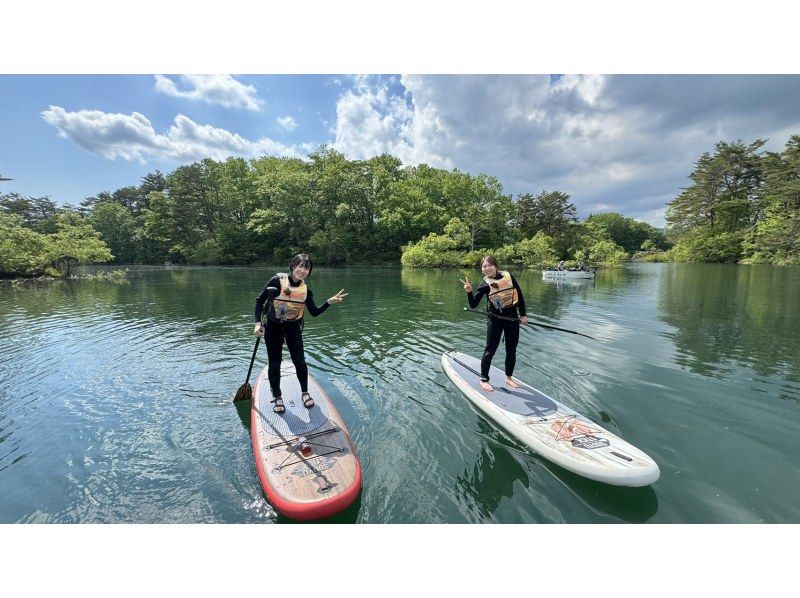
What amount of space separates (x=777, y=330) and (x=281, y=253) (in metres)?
Answer: 55.8

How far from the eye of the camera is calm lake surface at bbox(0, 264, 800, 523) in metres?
4.18

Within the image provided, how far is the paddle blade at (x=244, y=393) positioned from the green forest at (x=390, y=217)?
40569mm

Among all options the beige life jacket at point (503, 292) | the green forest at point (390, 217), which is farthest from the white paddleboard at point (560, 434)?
the green forest at point (390, 217)

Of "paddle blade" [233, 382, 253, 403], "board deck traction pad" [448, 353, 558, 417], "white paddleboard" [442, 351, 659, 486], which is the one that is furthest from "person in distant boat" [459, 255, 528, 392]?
"paddle blade" [233, 382, 253, 403]

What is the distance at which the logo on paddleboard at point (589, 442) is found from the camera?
4584mm

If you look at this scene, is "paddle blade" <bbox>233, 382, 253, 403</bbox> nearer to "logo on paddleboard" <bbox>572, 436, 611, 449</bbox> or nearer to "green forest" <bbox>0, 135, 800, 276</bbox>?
"logo on paddleboard" <bbox>572, 436, 611, 449</bbox>

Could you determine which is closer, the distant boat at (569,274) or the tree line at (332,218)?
the distant boat at (569,274)

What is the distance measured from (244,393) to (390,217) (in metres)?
47.9

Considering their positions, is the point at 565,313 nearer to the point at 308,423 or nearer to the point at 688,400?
the point at 688,400

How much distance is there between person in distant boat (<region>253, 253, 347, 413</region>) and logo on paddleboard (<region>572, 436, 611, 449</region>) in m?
3.88

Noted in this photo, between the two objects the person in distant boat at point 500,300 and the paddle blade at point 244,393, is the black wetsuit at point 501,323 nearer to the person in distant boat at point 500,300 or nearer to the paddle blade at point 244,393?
the person in distant boat at point 500,300

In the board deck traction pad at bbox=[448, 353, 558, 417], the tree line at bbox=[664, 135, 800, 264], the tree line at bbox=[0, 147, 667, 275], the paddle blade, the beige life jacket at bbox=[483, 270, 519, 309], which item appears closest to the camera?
the board deck traction pad at bbox=[448, 353, 558, 417]

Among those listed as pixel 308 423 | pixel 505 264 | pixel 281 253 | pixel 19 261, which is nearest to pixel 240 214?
pixel 281 253

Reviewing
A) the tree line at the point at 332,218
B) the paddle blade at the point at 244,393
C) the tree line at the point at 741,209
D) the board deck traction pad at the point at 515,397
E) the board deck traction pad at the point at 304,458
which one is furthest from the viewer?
the tree line at the point at 332,218
